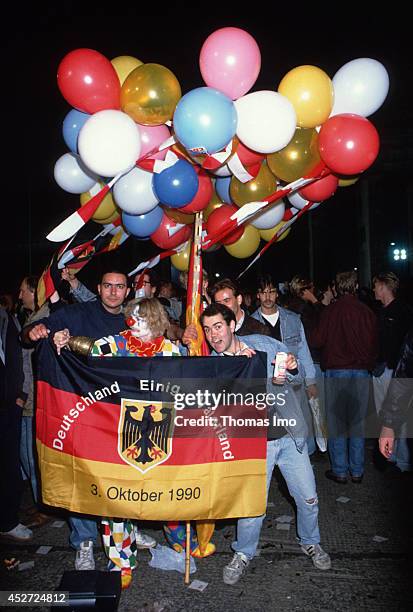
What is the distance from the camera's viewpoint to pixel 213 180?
4.33 meters

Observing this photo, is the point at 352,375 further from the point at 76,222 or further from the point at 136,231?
the point at 76,222

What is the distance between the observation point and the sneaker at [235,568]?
3250mm

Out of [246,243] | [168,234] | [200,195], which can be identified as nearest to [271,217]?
[246,243]

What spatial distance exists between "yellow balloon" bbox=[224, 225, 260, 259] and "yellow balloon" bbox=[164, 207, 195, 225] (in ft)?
2.07

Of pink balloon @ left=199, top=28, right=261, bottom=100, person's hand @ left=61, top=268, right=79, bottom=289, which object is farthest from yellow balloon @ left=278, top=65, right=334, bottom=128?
person's hand @ left=61, top=268, right=79, bottom=289

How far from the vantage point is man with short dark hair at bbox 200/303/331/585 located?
3236 millimetres

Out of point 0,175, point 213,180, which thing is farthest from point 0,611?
point 0,175

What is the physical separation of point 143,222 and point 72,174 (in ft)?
2.20

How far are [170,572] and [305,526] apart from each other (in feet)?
3.15

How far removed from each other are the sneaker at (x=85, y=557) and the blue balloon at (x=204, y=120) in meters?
2.78

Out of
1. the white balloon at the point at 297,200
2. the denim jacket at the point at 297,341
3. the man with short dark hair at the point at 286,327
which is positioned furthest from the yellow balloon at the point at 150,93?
the denim jacket at the point at 297,341

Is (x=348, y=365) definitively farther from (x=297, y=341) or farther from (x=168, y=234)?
(x=168, y=234)

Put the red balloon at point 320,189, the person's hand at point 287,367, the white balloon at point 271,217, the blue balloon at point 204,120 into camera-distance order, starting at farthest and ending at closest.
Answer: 1. the white balloon at point 271,217
2. the red balloon at point 320,189
3. the blue balloon at point 204,120
4. the person's hand at point 287,367

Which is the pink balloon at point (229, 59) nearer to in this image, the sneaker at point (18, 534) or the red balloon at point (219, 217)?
the red balloon at point (219, 217)
